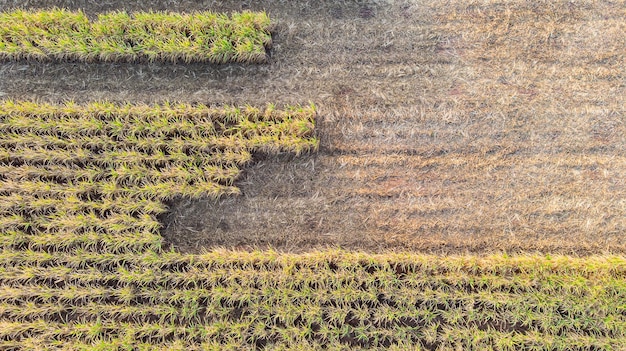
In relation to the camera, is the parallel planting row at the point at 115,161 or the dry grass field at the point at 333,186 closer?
the dry grass field at the point at 333,186

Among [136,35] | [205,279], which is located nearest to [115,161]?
[136,35]

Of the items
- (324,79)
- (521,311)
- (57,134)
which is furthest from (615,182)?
(57,134)

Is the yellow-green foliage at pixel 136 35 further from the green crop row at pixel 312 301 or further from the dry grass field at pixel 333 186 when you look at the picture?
the green crop row at pixel 312 301

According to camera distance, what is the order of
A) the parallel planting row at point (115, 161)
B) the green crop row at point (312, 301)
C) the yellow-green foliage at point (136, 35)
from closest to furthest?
the green crop row at point (312, 301), the parallel planting row at point (115, 161), the yellow-green foliage at point (136, 35)

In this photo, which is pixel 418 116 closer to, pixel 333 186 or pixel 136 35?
pixel 333 186

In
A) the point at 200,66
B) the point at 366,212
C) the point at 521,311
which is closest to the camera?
the point at 521,311

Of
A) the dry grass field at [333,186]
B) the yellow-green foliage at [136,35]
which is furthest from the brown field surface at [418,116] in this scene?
the yellow-green foliage at [136,35]

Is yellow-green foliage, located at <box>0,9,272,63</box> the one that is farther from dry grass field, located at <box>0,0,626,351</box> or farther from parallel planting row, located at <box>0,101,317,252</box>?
parallel planting row, located at <box>0,101,317,252</box>

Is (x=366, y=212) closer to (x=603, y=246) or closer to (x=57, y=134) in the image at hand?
(x=603, y=246)
